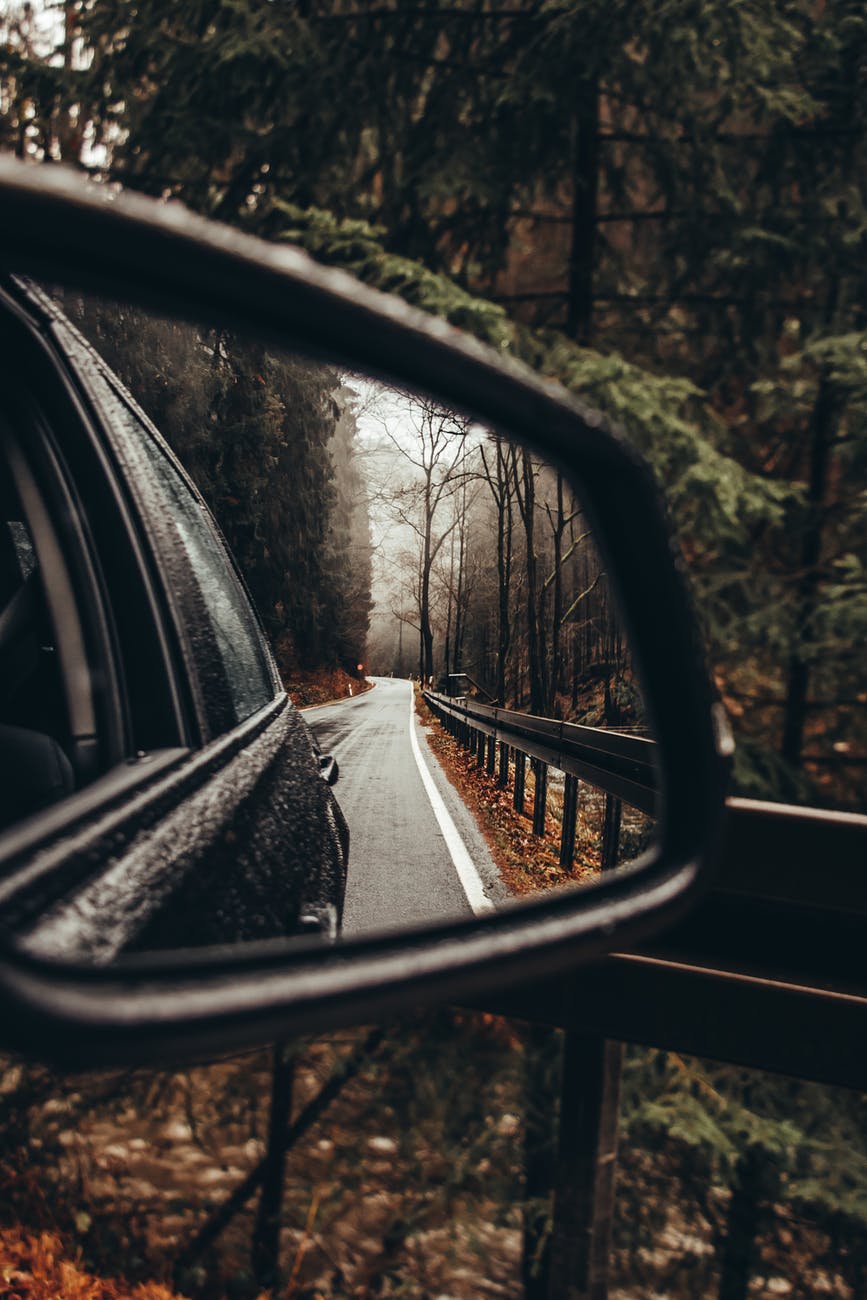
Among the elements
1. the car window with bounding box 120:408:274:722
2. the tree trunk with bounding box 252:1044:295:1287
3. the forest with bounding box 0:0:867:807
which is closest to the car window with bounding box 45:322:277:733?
the car window with bounding box 120:408:274:722

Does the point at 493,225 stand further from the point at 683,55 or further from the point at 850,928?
the point at 850,928

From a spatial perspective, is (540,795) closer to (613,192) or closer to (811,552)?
(811,552)

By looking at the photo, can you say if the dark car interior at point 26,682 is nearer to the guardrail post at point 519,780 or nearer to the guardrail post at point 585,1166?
the guardrail post at point 519,780

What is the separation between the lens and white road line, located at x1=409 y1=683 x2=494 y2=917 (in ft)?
3.99

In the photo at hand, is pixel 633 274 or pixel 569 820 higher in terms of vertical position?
pixel 633 274

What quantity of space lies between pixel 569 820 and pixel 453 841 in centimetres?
23

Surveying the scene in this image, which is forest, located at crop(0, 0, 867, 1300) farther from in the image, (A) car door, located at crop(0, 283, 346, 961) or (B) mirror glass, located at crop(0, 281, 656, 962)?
(A) car door, located at crop(0, 283, 346, 961)

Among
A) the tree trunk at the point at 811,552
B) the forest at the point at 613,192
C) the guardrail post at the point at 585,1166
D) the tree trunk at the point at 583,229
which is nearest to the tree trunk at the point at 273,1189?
the guardrail post at the point at 585,1166

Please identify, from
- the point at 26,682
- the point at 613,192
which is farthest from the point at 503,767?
the point at 613,192

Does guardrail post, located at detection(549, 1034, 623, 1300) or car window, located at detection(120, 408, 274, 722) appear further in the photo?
guardrail post, located at detection(549, 1034, 623, 1300)

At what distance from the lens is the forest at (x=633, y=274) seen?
559 centimetres

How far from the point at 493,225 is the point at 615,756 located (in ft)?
23.1

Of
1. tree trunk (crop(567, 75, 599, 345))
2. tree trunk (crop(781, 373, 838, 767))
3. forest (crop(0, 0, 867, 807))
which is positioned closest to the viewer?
forest (crop(0, 0, 867, 807))

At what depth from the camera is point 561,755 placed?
1517mm
